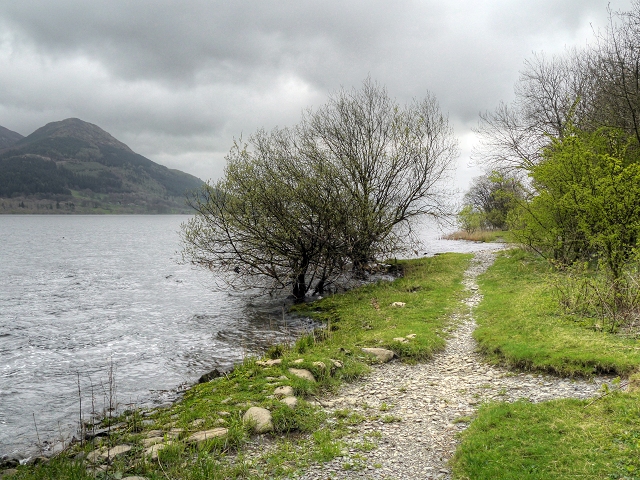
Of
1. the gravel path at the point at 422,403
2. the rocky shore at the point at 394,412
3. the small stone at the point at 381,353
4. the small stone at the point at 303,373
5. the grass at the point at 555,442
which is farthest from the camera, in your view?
the small stone at the point at 381,353

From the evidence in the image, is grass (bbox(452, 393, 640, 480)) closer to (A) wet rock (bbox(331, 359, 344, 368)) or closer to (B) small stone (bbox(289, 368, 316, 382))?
(B) small stone (bbox(289, 368, 316, 382))

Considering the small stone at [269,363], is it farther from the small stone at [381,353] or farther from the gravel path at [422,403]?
the small stone at [381,353]

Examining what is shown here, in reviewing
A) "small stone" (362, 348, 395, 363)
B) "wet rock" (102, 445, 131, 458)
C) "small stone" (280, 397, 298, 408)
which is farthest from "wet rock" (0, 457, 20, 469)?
"small stone" (362, 348, 395, 363)

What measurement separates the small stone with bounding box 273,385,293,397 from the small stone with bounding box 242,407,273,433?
972mm

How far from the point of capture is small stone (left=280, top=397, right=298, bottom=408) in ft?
31.8

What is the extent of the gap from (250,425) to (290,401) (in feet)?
4.37

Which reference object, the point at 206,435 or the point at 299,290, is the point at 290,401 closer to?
the point at 206,435

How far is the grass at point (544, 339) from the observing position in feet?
35.3

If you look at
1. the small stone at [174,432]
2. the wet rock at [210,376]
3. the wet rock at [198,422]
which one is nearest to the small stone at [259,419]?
the wet rock at [198,422]

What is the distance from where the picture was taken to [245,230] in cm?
2469

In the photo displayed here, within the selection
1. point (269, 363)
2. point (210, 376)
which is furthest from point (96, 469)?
point (210, 376)

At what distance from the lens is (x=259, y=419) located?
8.98 m

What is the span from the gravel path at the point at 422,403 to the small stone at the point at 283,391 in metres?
0.85

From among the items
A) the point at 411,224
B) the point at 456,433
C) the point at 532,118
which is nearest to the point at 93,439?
the point at 456,433
